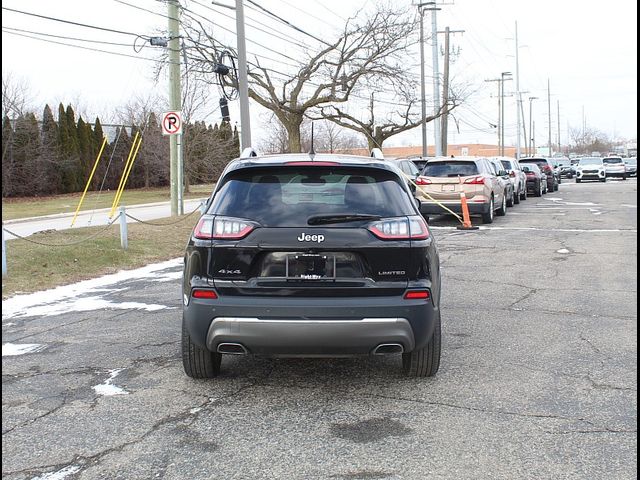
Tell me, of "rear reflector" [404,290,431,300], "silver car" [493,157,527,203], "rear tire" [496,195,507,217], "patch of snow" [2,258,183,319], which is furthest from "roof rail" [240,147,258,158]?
"silver car" [493,157,527,203]

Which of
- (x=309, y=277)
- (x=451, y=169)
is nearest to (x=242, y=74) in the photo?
(x=451, y=169)

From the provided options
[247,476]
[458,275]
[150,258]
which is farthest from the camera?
[150,258]

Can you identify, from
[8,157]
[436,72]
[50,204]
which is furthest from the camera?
[436,72]

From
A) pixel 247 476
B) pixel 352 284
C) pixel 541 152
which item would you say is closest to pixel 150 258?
pixel 352 284

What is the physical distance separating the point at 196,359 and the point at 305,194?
1.44m

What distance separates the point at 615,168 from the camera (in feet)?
161

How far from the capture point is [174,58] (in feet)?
62.1

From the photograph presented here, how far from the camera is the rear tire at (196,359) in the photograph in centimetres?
497

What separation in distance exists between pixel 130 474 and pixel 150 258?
926 cm

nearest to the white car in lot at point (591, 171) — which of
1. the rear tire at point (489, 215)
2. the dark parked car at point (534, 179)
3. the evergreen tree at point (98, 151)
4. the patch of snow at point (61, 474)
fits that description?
the dark parked car at point (534, 179)

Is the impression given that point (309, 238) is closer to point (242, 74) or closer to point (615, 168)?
point (242, 74)

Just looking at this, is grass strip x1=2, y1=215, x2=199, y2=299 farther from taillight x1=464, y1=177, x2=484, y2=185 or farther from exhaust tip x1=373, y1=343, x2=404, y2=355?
taillight x1=464, y1=177, x2=484, y2=185

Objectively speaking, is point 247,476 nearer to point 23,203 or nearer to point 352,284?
point 352,284

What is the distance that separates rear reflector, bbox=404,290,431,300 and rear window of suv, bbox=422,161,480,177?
1377cm
